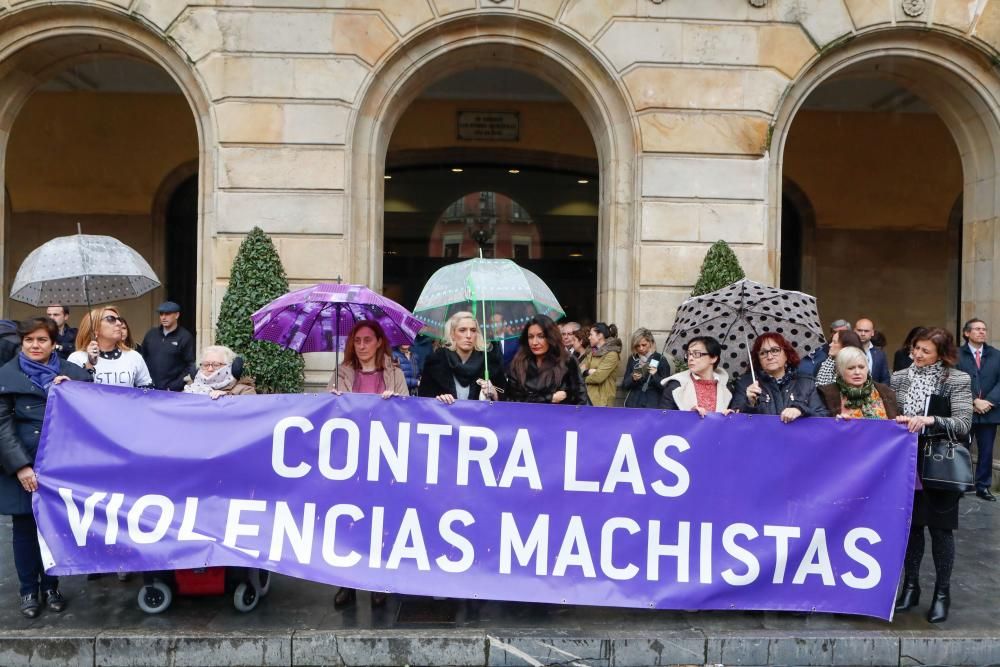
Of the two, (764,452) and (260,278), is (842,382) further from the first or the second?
(260,278)

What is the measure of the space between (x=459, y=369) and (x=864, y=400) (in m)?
2.76

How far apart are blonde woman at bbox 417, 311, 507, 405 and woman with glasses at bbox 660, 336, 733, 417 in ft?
4.03

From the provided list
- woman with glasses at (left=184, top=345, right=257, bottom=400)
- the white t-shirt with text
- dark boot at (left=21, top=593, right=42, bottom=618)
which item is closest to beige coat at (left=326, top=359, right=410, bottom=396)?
woman with glasses at (left=184, top=345, right=257, bottom=400)

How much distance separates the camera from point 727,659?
179 inches

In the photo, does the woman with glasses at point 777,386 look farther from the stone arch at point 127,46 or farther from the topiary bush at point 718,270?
the stone arch at point 127,46

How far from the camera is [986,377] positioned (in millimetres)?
8688

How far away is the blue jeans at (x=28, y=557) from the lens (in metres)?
4.90

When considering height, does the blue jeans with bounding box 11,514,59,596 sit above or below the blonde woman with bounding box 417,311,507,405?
below

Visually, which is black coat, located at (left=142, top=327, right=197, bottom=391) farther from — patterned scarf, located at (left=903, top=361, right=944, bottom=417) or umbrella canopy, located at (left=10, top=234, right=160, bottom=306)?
patterned scarf, located at (left=903, top=361, right=944, bottom=417)

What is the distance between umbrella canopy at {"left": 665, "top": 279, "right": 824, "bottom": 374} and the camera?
5.63 meters

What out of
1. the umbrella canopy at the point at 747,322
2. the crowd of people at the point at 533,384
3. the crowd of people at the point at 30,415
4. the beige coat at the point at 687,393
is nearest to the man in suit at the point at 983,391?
the crowd of people at the point at 533,384

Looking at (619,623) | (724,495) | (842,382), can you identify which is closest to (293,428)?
(619,623)

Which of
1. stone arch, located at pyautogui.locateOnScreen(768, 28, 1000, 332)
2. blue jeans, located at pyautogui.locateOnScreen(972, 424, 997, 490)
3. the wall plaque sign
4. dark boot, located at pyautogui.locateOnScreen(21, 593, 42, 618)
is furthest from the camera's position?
the wall plaque sign

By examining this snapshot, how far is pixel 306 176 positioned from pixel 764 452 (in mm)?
6562
